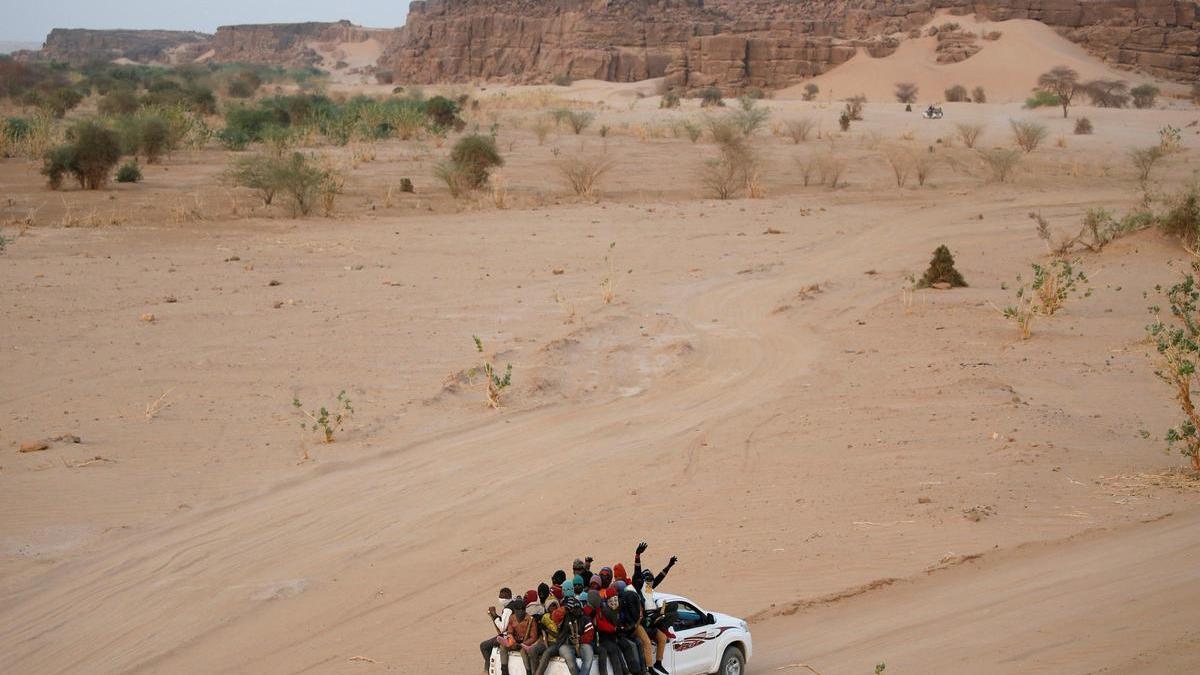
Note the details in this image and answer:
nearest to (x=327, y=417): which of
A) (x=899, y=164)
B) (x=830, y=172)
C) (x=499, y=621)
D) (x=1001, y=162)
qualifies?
(x=499, y=621)

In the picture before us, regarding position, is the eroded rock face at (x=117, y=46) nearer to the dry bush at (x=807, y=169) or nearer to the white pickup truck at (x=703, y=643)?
the dry bush at (x=807, y=169)

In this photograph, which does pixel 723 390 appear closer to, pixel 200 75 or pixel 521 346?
pixel 521 346

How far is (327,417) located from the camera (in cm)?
1360

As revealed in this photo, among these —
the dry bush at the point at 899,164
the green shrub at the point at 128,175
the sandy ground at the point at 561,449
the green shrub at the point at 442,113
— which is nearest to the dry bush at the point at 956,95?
the dry bush at the point at 899,164

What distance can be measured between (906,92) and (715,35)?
1413cm

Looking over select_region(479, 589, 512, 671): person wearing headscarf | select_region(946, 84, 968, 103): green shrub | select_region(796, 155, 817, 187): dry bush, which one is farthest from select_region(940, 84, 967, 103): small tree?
select_region(479, 589, 512, 671): person wearing headscarf

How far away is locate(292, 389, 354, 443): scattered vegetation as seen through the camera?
13.2 metres

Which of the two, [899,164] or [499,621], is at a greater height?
[899,164]

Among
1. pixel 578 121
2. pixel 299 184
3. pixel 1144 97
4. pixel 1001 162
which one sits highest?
pixel 1144 97

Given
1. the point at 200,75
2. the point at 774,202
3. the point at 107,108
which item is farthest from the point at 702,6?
the point at 774,202

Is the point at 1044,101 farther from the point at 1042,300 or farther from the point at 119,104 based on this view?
the point at 1042,300

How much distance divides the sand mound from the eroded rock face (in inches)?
4087

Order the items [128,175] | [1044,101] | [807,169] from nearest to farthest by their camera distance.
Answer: [128,175] → [807,169] → [1044,101]

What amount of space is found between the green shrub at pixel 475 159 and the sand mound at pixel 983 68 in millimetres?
41048
